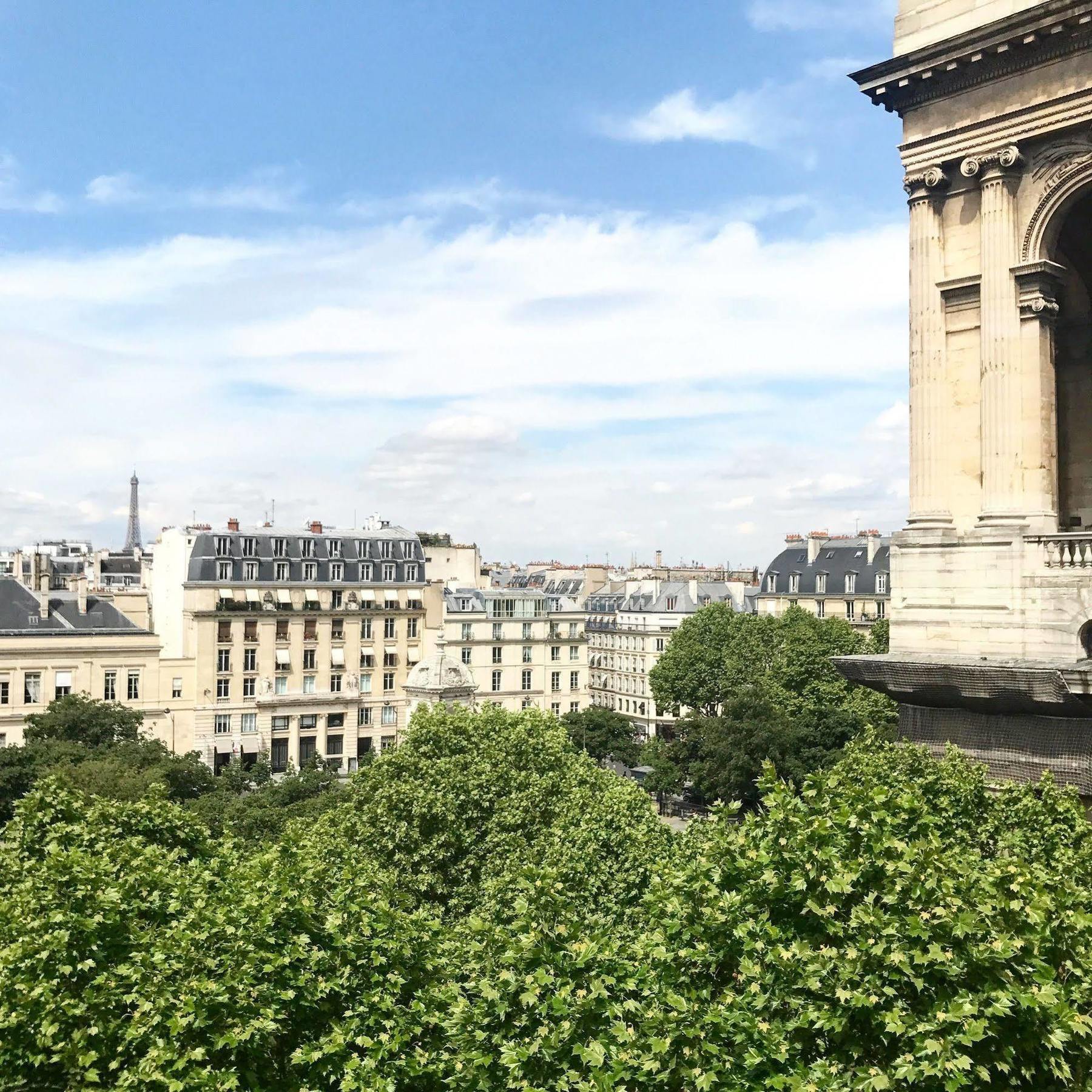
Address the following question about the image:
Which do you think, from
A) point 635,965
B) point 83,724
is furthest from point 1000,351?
point 83,724

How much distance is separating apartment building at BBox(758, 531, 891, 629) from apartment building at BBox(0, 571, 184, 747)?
A: 50.5m

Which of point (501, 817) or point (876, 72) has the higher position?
point (876, 72)

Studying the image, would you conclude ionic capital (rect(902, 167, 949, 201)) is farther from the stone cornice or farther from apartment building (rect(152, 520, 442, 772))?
apartment building (rect(152, 520, 442, 772))

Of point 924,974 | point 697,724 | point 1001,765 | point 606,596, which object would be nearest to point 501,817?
point 1001,765

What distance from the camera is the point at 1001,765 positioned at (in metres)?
17.1

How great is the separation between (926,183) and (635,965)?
12622mm

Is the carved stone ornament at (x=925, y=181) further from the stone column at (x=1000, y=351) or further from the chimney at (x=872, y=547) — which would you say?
the chimney at (x=872, y=547)

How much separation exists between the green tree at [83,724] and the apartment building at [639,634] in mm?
53023

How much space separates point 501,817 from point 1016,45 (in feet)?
67.5

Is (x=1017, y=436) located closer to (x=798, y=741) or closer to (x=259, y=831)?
(x=259, y=831)

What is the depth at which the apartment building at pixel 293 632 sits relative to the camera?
80.4m

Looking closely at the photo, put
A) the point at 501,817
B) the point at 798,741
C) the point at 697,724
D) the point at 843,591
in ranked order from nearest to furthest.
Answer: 1. the point at 501,817
2. the point at 798,741
3. the point at 697,724
4. the point at 843,591

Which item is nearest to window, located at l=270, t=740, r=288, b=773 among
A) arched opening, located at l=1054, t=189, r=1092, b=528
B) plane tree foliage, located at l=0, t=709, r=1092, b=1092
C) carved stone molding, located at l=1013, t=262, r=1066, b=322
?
plane tree foliage, located at l=0, t=709, r=1092, b=1092

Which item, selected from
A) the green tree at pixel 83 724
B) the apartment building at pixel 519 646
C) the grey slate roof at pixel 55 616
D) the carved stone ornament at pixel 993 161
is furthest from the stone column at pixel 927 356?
the apartment building at pixel 519 646
